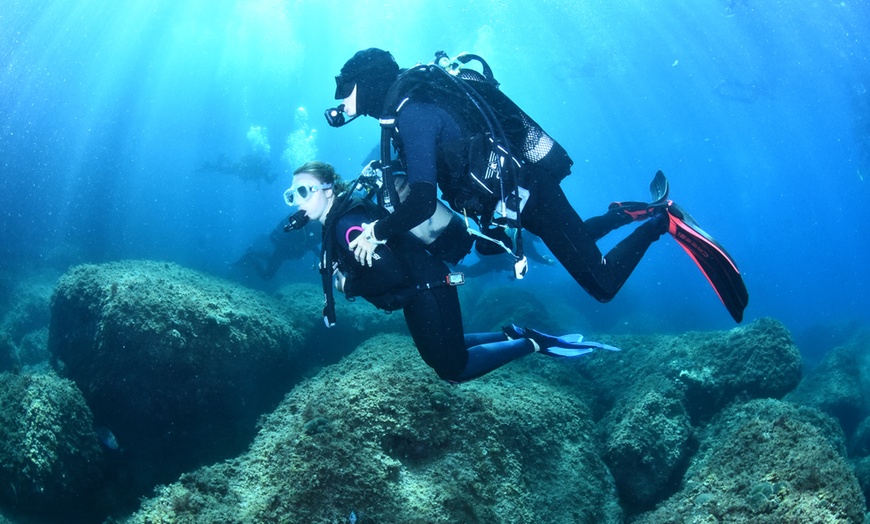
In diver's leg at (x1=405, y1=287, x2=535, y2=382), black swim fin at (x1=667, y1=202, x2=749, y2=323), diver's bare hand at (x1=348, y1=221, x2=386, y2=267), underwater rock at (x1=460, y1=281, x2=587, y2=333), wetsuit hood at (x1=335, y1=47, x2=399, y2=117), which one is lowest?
diver's leg at (x1=405, y1=287, x2=535, y2=382)

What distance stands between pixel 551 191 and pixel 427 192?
132 cm

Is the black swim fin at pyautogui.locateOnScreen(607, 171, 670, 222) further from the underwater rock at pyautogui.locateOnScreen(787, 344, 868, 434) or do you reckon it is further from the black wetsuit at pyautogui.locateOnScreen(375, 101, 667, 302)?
the underwater rock at pyautogui.locateOnScreen(787, 344, 868, 434)

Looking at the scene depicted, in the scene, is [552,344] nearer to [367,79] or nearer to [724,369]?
[724,369]

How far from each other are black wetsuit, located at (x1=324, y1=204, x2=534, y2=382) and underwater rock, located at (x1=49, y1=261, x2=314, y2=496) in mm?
3323

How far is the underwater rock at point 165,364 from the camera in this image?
555cm

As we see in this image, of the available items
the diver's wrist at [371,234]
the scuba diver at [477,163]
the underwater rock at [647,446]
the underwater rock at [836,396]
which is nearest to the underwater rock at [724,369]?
the underwater rock at [647,446]

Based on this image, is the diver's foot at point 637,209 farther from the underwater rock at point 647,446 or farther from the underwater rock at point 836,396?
the underwater rock at point 836,396

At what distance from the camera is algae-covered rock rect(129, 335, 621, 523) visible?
10.1 feet

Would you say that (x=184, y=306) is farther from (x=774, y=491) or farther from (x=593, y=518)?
(x=774, y=491)

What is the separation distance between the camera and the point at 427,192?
315cm

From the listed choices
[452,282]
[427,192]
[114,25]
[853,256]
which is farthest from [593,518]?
[853,256]

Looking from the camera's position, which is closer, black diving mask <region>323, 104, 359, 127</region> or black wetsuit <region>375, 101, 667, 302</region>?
black wetsuit <region>375, 101, 667, 302</region>

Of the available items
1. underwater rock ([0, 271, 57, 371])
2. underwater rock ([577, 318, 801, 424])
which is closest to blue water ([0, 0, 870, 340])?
underwater rock ([0, 271, 57, 371])

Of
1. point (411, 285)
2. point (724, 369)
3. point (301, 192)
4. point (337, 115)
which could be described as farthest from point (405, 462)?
point (724, 369)
